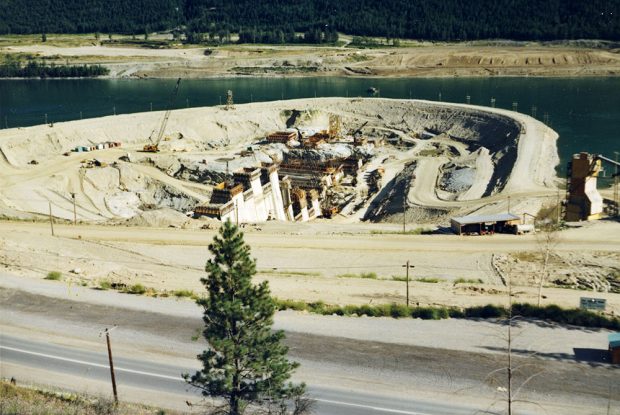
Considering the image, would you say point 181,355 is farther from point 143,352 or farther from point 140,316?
point 140,316

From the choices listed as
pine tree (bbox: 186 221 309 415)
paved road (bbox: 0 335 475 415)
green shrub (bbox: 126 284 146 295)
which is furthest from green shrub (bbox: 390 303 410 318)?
green shrub (bbox: 126 284 146 295)

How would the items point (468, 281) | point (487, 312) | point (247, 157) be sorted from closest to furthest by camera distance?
point (487, 312) → point (468, 281) → point (247, 157)

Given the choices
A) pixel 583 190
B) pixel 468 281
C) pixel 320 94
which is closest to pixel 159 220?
pixel 468 281

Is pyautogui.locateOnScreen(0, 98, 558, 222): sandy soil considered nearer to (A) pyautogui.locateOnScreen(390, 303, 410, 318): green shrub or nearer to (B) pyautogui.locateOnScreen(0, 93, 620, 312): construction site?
(B) pyautogui.locateOnScreen(0, 93, 620, 312): construction site

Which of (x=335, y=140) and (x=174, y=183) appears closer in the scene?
(x=174, y=183)

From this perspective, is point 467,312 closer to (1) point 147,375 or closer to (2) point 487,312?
(2) point 487,312

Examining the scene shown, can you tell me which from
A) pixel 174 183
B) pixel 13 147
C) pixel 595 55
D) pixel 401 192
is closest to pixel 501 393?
pixel 401 192

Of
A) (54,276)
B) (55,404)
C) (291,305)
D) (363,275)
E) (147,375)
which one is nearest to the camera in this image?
(55,404)
